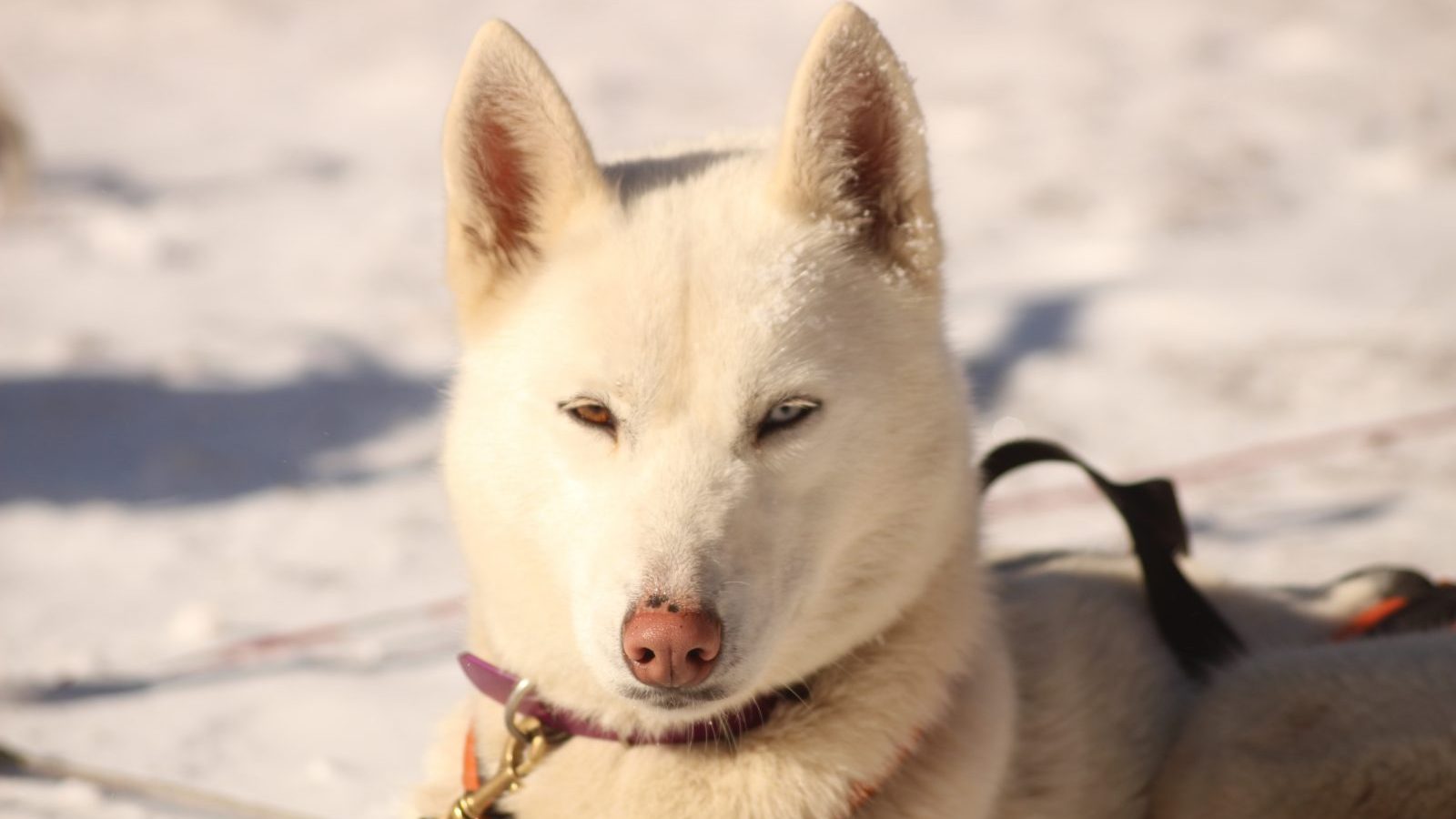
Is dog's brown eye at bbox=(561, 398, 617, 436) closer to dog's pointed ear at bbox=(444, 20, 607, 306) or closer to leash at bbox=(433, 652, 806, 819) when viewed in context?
dog's pointed ear at bbox=(444, 20, 607, 306)

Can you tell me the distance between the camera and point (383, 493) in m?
4.84

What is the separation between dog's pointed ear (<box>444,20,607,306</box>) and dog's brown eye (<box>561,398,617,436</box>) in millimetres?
291

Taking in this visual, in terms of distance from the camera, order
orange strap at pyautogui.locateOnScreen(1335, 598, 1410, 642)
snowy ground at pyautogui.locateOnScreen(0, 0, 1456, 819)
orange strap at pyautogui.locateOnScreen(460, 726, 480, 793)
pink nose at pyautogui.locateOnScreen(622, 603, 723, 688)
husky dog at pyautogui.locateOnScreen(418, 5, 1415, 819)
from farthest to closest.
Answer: snowy ground at pyautogui.locateOnScreen(0, 0, 1456, 819)
orange strap at pyautogui.locateOnScreen(1335, 598, 1410, 642)
orange strap at pyautogui.locateOnScreen(460, 726, 480, 793)
husky dog at pyautogui.locateOnScreen(418, 5, 1415, 819)
pink nose at pyautogui.locateOnScreen(622, 603, 723, 688)

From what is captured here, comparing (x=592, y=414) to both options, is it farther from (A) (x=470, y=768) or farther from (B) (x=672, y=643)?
(A) (x=470, y=768)

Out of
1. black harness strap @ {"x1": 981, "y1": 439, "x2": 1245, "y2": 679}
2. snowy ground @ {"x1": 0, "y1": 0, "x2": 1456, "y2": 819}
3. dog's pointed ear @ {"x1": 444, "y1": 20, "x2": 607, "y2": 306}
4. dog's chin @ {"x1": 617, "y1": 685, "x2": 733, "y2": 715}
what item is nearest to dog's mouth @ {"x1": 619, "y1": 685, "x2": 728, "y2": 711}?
dog's chin @ {"x1": 617, "y1": 685, "x2": 733, "y2": 715}

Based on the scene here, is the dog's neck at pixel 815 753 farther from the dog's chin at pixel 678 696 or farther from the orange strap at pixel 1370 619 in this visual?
the orange strap at pixel 1370 619

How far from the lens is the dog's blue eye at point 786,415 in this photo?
1811 millimetres

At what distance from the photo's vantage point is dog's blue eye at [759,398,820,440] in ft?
5.94

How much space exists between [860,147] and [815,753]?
876mm

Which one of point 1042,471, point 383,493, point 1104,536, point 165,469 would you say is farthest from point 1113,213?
point 165,469

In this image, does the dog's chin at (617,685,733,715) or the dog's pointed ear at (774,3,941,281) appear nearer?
the dog's chin at (617,685,733,715)

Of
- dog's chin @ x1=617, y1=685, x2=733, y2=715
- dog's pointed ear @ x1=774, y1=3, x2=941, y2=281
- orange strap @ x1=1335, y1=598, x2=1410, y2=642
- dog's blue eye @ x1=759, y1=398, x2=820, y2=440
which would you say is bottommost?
orange strap @ x1=1335, y1=598, x2=1410, y2=642

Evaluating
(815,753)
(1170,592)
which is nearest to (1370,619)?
(1170,592)

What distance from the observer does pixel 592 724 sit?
1.94 meters
